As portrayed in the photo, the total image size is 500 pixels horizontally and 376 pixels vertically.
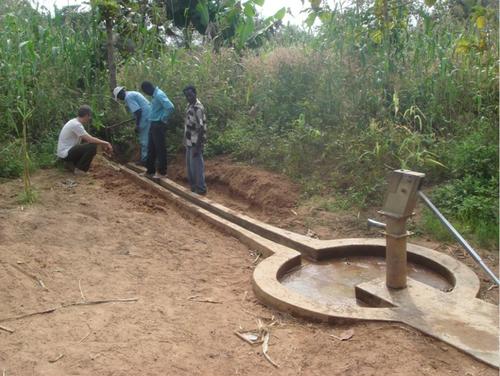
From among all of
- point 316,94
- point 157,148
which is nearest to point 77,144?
point 157,148

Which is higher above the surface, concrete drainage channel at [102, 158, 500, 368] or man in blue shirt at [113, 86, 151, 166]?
man in blue shirt at [113, 86, 151, 166]

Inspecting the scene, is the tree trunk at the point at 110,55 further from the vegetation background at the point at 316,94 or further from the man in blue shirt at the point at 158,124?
the man in blue shirt at the point at 158,124

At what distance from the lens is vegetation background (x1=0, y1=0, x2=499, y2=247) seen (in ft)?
19.3

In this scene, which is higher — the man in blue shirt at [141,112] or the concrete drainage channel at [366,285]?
the man in blue shirt at [141,112]

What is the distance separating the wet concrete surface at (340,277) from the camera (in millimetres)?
4219

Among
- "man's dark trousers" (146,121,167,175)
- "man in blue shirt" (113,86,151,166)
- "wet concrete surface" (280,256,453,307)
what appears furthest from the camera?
"man in blue shirt" (113,86,151,166)

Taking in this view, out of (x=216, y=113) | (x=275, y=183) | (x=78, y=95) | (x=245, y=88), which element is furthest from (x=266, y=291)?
(x=78, y=95)

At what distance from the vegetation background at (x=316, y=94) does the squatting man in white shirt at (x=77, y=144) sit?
1.69 ft

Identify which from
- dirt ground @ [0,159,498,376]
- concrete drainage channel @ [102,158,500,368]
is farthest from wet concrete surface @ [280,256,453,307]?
dirt ground @ [0,159,498,376]

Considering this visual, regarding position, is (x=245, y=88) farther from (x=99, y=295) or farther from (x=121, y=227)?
(x=99, y=295)

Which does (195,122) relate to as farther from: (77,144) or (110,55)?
(110,55)

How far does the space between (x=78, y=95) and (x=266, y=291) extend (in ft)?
22.4

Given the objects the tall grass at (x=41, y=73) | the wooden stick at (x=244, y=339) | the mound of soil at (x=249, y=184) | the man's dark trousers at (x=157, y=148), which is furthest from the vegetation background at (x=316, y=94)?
the wooden stick at (x=244, y=339)

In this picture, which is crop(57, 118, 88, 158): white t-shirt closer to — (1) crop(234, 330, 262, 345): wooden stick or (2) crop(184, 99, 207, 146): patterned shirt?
(2) crop(184, 99, 207, 146): patterned shirt
